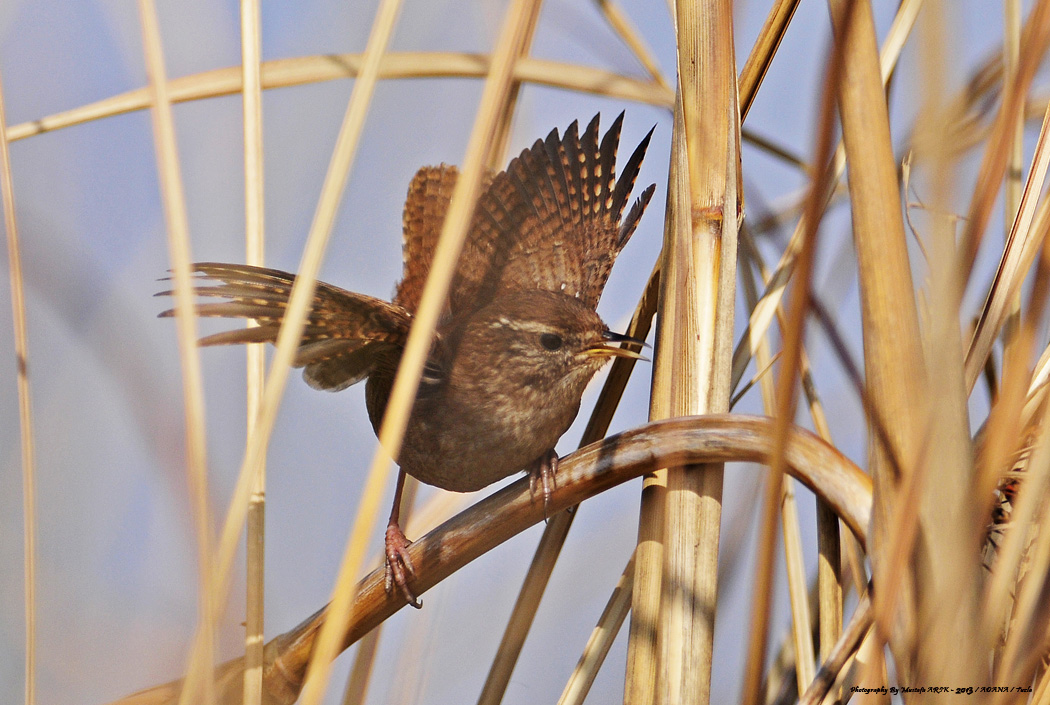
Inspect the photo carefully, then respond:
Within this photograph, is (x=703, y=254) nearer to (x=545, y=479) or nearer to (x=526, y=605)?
(x=545, y=479)

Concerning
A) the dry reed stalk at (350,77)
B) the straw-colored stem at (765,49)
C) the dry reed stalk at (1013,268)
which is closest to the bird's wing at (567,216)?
the dry reed stalk at (350,77)

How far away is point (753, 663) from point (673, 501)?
34 centimetres

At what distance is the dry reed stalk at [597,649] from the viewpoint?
1110mm

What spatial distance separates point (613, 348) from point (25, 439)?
0.96 m

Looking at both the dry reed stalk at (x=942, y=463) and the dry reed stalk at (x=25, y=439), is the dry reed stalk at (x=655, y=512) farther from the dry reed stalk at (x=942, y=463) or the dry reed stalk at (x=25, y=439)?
the dry reed stalk at (x=25, y=439)

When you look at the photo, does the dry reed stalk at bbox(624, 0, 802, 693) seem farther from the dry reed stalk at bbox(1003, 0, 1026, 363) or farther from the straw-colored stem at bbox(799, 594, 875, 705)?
the dry reed stalk at bbox(1003, 0, 1026, 363)

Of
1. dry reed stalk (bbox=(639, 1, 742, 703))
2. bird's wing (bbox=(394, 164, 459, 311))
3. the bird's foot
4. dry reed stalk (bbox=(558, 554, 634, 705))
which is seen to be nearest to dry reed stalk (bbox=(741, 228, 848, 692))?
dry reed stalk (bbox=(639, 1, 742, 703))

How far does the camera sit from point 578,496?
1.03m

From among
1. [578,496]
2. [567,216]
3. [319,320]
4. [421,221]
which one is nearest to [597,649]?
[578,496]

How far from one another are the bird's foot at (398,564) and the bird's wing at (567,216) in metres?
0.72

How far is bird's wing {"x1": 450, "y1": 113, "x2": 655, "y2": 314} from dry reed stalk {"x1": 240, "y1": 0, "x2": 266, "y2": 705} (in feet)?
3.05

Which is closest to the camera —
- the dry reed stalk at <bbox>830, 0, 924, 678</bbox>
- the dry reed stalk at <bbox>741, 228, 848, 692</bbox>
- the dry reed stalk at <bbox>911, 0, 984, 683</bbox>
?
the dry reed stalk at <bbox>911, 0, 984, 683</bbox>

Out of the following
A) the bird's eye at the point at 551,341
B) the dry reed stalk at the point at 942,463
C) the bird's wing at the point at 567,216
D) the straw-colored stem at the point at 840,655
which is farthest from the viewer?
the bird's wing at the point at 567,216

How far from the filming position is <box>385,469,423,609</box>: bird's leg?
1230 mm
